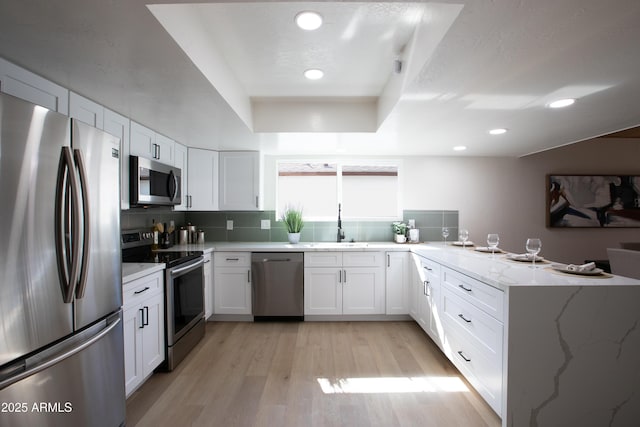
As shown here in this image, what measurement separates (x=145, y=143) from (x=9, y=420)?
2153 mm

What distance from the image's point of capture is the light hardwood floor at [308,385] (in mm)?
1800

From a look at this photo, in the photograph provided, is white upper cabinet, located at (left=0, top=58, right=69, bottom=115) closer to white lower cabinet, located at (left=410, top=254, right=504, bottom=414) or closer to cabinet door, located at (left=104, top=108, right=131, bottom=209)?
cabinet door, located at (left=104, top=108, right=131, bottom=209)

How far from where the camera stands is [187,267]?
8.54 ft

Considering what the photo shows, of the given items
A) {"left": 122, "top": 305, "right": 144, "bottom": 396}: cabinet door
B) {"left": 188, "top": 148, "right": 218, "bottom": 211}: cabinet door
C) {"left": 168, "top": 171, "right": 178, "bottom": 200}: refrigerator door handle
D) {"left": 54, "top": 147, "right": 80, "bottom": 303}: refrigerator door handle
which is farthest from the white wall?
{"left": 54, "top": 147, "right": 80, "bottom": 303}: refrigerator door handle

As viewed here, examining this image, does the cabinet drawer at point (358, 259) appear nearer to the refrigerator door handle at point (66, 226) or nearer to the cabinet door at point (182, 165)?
the cabinet door at point (182, 165)

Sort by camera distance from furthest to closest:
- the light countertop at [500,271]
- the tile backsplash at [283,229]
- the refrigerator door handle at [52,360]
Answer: the tile backsplash at [283,229], the light countertop at [500,271], the refrigerator door handle at [52,360]

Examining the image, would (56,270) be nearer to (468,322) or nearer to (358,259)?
(468,322)

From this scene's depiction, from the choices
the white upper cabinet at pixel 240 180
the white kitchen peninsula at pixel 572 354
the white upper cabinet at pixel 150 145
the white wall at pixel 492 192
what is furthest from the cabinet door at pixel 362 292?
the white upper cabinet at pixel 150 145

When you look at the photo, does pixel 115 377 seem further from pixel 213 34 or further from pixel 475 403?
pixel 475 403

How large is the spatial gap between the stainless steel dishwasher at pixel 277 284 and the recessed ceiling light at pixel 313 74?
6.05ft

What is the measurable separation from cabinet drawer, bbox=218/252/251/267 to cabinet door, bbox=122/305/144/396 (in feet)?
4.40

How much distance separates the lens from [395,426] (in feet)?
5.65

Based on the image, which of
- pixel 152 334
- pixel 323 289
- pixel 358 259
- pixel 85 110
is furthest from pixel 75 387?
pixel 358 259

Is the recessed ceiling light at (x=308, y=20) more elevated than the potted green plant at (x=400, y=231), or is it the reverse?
the recessed ceiling light at (x=308, y=20)
